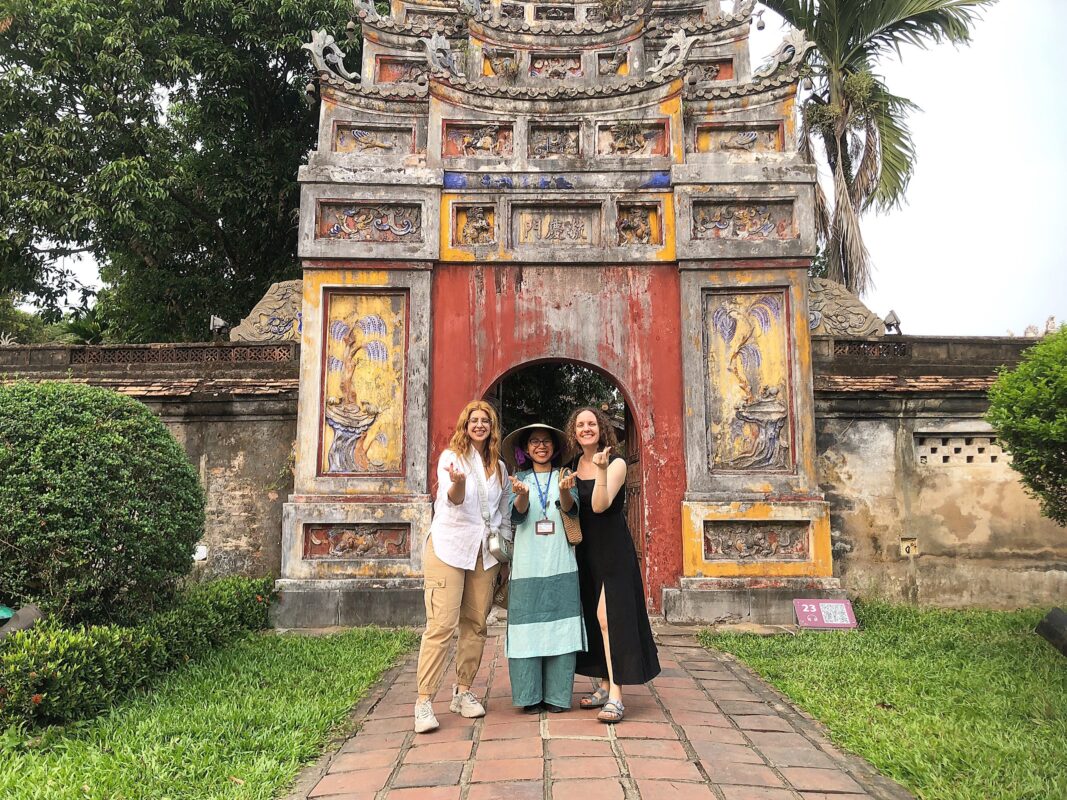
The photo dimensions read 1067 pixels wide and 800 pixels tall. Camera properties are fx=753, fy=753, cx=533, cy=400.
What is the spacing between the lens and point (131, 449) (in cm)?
542

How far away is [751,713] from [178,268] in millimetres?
15028

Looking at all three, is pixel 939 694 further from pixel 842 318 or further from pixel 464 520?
pixel 842 318

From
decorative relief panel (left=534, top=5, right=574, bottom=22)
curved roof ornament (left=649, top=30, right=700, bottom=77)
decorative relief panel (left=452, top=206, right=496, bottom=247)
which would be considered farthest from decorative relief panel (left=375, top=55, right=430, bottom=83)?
curved roof ornament (left=649, top=30, right=700, bottom=77)

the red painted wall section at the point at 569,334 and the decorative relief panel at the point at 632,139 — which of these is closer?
the red painted wall section at the point at 569,334

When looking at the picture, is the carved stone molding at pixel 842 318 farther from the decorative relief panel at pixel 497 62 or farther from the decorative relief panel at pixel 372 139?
the decorative relief panel at pixel 372 139

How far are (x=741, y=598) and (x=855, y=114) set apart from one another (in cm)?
1044

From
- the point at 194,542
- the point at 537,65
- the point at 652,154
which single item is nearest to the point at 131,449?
the point at 194,542

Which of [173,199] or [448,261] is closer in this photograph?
[448,261]

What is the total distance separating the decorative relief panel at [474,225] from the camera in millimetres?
8688

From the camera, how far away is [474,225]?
28.6 feet

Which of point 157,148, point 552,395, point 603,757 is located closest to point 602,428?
point 603,757

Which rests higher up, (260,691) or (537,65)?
(537,65)

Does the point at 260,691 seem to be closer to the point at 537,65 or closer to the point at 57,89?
the point at 537,65

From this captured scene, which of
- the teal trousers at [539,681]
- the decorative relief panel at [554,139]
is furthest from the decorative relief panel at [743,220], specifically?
the teal trousers at [539,681]
